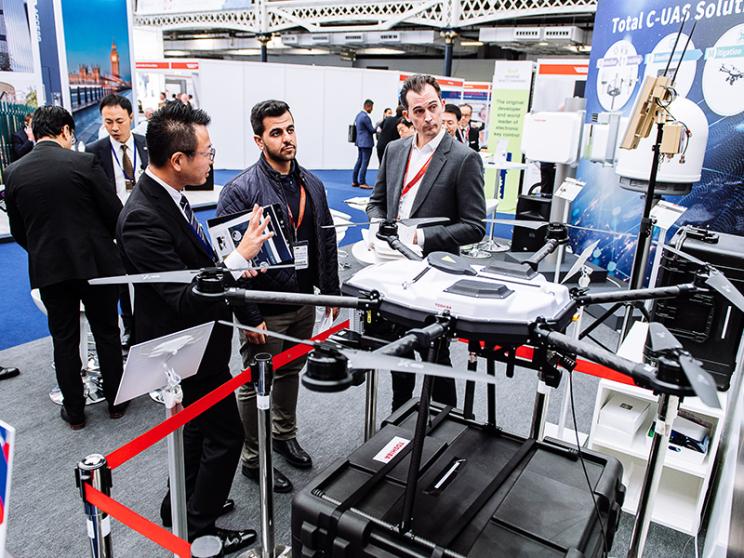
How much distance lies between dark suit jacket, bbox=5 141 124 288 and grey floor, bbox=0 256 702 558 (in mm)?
786

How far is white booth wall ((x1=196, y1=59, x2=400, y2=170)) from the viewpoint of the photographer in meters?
11.8

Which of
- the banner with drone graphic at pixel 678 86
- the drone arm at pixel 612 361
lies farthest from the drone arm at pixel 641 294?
the banner with drone graphic at pixel 678 86

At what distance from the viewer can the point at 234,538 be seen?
210 centimetres

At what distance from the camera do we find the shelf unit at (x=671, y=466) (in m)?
2.21

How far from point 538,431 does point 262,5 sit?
686 inches

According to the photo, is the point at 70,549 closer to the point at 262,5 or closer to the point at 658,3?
the point at 658,3

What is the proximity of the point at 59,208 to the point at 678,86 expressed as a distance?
4.42 metres

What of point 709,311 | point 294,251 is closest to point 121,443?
point 294,251

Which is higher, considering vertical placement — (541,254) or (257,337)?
(541,254)

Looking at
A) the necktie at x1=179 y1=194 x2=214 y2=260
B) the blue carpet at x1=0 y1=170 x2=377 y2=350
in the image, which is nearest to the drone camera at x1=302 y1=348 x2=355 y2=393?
the necktie at x1=179 y1=194 x2=214 y2=260

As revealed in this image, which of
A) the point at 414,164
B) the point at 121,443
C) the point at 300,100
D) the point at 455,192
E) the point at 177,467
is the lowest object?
the point at 121,443

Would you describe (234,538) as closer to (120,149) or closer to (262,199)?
(262,199)

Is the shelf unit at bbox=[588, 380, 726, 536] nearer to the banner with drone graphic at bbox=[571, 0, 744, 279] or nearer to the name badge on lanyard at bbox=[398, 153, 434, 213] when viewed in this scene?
the name badge on lanyard at bbox=[398, 153, 434, 213]

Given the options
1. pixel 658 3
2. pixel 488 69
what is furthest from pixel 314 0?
pixel 658 3
